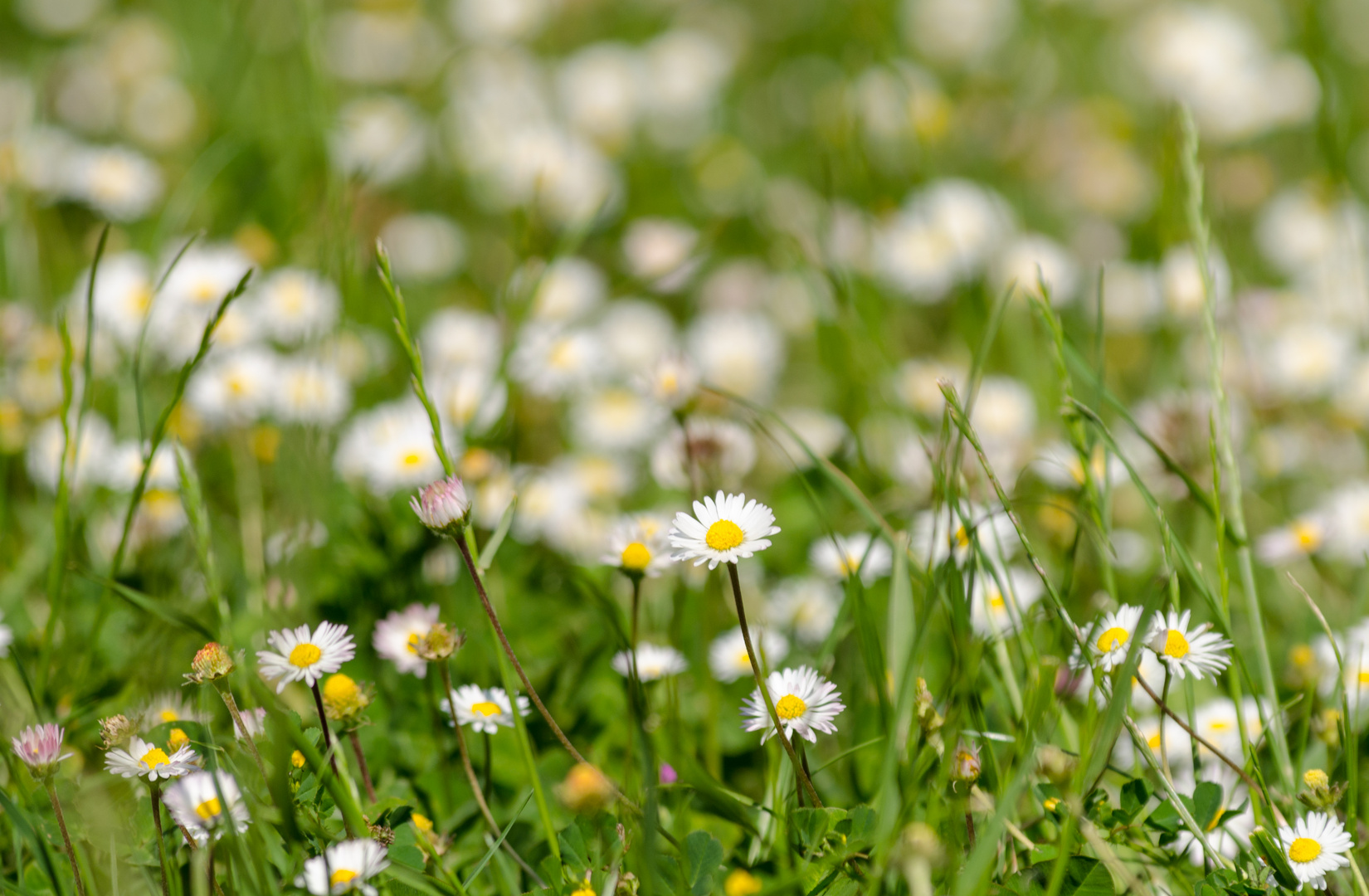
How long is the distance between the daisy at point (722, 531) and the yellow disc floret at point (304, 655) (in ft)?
0.98

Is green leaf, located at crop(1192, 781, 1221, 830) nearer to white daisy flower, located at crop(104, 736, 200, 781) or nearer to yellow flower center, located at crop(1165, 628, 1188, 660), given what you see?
yellow flower center, located at crop(1165, 628, 1188, 660)

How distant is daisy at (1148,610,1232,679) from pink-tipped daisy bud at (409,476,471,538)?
56cm

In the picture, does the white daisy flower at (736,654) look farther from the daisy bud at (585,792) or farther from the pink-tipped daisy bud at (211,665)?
the pink-tipped daisy bud at (211,665)

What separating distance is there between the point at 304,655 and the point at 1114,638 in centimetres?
67

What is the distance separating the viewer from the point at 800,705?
3.03 feet

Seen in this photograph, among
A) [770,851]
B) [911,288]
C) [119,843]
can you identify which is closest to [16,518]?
[119,843]

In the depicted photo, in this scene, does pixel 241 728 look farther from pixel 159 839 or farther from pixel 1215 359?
pixel 1215 359

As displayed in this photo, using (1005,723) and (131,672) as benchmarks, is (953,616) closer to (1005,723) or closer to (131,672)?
(1005,723)

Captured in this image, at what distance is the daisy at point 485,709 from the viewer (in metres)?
0.97

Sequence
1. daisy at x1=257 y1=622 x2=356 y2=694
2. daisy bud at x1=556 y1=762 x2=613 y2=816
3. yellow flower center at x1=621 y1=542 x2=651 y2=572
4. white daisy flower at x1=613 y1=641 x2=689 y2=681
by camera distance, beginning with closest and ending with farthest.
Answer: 1. daisy bud at x1=556 y1=762 x2=613 y2=816
2. daisy at x1=257 y1=622 x2=356 y2=694
3. yellow flower center at x1=621 y1=542 x2=651 y2=572
4. white daisy flower at x1=613 y1=641 x2=689 y2=681

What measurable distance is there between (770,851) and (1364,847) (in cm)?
52

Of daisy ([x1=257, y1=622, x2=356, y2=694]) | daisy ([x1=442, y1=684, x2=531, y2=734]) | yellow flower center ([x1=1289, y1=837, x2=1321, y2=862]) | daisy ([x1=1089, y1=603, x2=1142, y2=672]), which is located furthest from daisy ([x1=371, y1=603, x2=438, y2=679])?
yellow flower center ([x1=1289, y1=837, x2=1321, y2=862])

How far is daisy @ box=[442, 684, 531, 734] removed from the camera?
3.19ft

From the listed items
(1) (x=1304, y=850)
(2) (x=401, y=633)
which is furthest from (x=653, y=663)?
(1) (x=1304, y=850)
